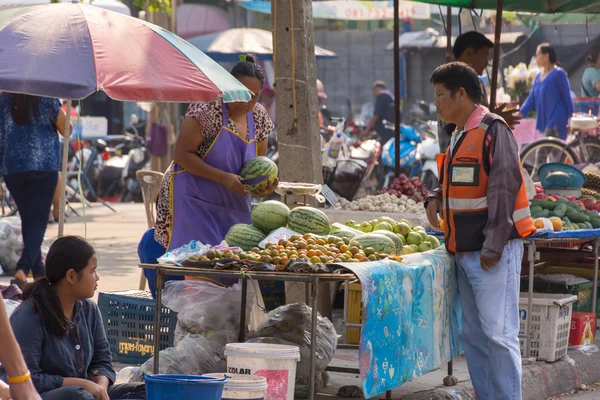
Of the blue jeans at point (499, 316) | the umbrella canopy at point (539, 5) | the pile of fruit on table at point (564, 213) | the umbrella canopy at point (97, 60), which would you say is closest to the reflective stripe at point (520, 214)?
the blue jeans at point (499, 316)

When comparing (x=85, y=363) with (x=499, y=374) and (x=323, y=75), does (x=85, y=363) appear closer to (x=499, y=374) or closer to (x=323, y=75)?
(x=499, y=374)

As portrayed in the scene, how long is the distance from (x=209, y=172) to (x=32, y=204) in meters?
3.02

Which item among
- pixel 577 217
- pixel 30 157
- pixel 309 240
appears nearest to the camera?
pixel 309 240

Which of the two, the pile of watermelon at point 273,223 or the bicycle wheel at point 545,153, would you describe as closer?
the pile of watermelon at point 273,223

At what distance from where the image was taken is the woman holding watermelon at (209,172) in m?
6.27

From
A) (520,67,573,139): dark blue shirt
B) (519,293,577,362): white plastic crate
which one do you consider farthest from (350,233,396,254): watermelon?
(520,67,573,139): dark blue shirt

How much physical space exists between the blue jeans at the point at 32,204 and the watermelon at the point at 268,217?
10.2ft

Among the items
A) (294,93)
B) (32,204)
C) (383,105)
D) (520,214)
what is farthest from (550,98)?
(520,214)

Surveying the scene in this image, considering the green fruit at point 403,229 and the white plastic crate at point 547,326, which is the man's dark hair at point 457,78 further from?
the white plastic crate at point 547,326

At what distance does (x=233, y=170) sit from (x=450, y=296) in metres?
1.53

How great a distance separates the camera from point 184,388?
4254mm

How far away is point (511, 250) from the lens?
557 cm

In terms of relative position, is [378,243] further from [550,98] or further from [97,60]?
[550,98]

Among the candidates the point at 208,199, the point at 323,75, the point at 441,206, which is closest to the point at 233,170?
the point at 208,199
